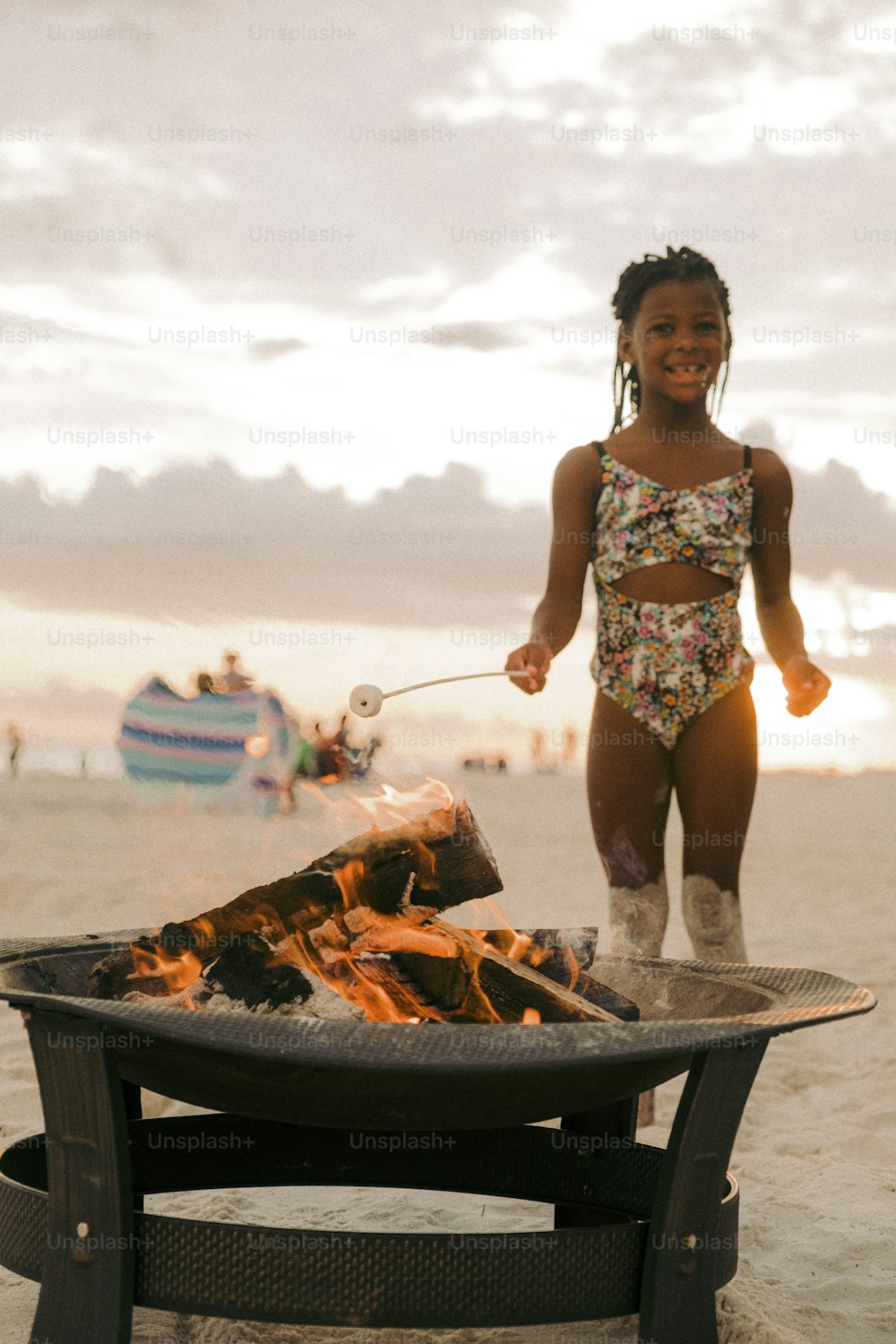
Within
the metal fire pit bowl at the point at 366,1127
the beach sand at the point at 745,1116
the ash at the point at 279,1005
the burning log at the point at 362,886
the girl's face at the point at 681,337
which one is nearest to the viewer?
the metal fire pit bowl at the point at 366,1127

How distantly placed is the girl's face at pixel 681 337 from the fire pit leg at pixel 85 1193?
8.11ft

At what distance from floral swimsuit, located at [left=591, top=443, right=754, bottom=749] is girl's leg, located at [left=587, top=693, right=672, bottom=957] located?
6 cm

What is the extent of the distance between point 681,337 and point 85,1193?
2693 millimetres

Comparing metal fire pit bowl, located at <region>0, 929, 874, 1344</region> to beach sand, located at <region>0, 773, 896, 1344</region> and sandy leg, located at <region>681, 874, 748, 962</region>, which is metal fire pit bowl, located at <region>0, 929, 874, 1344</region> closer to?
beach sand, located at <region>0, 773, 896, 1344</region>

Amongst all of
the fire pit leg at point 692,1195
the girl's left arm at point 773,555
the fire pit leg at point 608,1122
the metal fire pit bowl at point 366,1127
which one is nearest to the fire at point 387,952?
the metal fire pit bowl at point 366,1127

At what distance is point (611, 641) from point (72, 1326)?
7.19 feet

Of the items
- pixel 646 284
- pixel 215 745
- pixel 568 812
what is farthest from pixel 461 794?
pixel 568 812

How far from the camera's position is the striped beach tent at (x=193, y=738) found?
2545 mm

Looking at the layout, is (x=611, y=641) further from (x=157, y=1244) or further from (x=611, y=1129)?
(x=157, y=1244)

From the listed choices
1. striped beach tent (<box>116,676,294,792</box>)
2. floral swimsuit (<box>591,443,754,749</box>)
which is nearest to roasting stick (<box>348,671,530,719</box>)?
striped beach tent (<box>116,676,294,792</box>)

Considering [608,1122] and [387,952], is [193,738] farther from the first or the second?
[608,1122]

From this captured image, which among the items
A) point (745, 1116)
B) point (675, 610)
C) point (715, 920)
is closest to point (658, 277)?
point (675, 610)

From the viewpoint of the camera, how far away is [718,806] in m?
3.59

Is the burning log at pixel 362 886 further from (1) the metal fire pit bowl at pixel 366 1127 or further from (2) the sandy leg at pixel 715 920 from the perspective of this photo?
(2) the sandy leg at pixel 715 920
